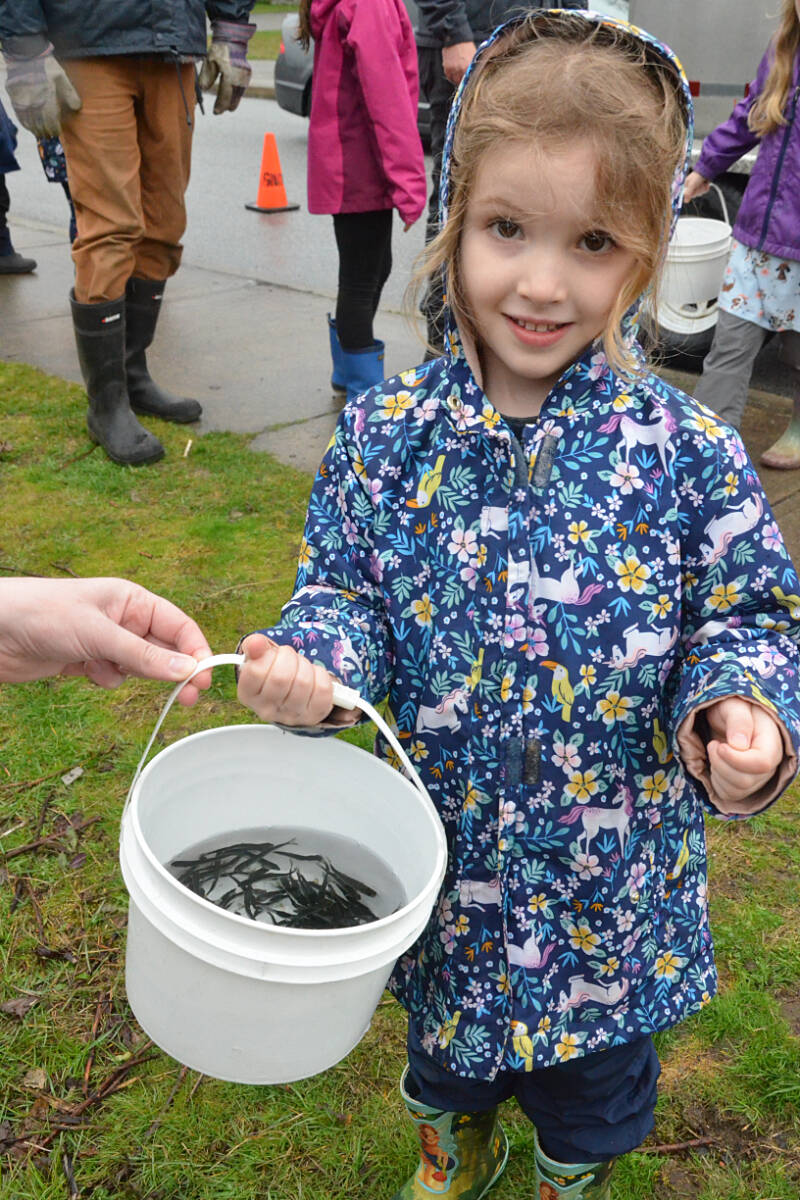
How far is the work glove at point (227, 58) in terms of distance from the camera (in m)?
4.45

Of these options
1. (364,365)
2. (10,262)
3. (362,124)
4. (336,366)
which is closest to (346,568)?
(362,124)

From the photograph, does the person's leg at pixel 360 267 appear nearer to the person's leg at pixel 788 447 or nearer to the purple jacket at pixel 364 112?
the purple jacket at pixel 364 112

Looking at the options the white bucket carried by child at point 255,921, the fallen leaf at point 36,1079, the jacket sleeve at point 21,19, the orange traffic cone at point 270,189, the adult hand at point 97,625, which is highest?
the jacket sleeve at point 21,19

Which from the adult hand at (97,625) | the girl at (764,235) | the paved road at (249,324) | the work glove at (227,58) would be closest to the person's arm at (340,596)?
the adult hand at (97,625)

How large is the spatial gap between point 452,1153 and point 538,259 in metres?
1.42

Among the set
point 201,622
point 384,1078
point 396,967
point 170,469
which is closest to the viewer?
point 396,967

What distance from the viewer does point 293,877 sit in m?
1.67

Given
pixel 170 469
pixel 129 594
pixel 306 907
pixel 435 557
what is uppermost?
pixel 435 557

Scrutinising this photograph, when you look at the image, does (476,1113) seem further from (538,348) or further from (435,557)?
(538,348)

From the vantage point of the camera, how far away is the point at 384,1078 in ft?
7.02

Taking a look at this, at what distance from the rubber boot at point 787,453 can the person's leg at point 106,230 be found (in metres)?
2.36

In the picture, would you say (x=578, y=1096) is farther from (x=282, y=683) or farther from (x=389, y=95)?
(x=389, y=95)

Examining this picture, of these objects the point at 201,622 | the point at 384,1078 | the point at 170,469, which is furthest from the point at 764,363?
the point at 384,1078

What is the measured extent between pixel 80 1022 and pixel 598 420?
157 cm
